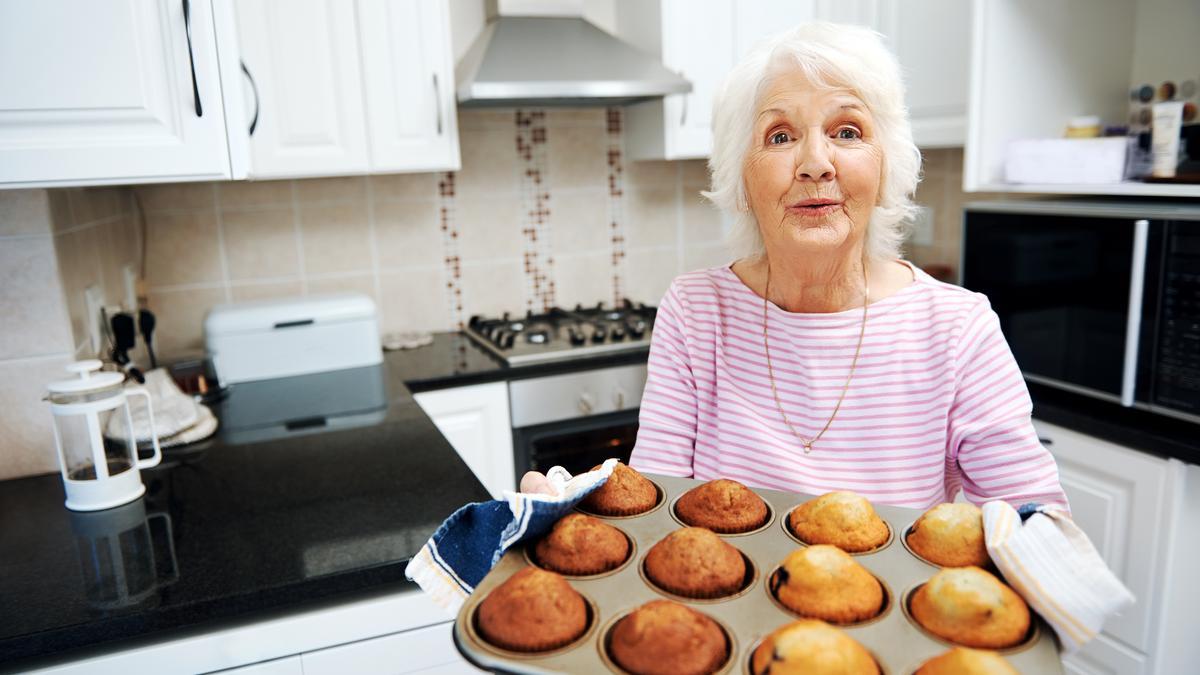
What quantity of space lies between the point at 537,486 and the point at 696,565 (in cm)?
19

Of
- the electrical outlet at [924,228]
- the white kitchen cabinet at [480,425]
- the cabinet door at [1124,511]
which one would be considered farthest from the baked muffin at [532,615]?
the electrical outlet at [924,228]

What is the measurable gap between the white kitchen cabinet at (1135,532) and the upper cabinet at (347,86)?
5.53ft

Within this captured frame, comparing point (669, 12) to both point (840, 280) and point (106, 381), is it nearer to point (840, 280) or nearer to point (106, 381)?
point (840, 280)

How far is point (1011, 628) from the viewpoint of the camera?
1.86ft

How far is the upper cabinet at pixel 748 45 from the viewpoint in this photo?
6.93 feet

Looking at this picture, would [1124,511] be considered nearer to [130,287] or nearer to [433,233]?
[433,233]

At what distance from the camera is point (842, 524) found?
0.72 meters

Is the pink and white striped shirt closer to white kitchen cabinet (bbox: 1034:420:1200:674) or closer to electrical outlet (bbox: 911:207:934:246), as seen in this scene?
white kitchen cabinet (bbox: 1034:420:1200:674)

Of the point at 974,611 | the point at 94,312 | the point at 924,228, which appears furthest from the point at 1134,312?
the point at 94,312

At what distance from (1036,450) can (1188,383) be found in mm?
726

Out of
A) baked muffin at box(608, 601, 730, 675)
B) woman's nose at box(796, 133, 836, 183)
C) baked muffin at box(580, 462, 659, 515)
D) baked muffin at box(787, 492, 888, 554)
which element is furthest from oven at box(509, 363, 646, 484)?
baked muffin at box(608, 601, 730, 675)

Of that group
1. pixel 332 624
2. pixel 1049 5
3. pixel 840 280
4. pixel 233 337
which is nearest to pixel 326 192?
pixel 233 337

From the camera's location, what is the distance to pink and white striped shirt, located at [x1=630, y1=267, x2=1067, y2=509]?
104cm

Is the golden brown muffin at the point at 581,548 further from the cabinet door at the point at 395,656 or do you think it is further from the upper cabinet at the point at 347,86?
the upper cabinet at the point at 347,86
